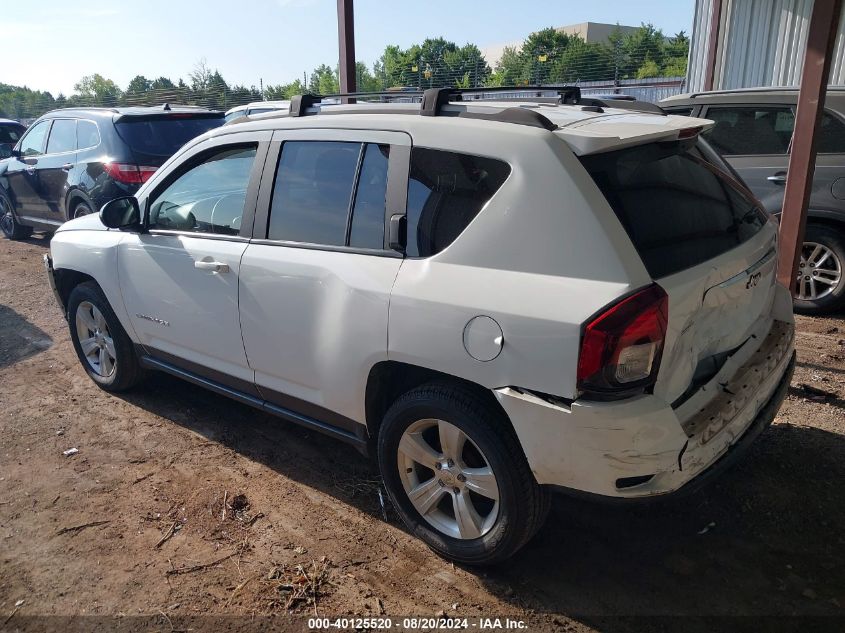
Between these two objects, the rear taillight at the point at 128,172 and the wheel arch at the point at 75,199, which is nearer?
the rear taillight at the point at 128,172

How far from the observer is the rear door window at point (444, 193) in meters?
2.54

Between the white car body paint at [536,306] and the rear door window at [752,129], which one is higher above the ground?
the rear door window at [752,129]

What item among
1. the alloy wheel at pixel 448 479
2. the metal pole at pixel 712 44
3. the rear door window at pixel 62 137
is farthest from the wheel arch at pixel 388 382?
the metal pole at pixel 712 44

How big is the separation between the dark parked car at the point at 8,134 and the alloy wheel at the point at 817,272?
1389 centimetres

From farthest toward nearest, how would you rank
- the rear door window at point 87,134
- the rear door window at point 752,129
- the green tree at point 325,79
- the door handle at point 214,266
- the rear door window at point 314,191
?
the green tree at point 325,79, the rear door window at point 87,134, the rear door window at point 752,129, the door handle at point 214,266, the rear door window at point 314,191

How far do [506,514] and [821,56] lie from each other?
3.61 m

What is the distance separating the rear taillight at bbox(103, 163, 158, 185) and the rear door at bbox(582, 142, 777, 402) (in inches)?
270

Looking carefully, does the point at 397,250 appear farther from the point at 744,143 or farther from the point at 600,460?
the point at 744,143

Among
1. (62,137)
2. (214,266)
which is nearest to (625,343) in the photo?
(214,266)

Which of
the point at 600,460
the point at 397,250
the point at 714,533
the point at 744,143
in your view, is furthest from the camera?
the point at 744,143

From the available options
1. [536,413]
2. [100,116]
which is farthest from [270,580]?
[100,116]

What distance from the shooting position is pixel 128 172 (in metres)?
7.86

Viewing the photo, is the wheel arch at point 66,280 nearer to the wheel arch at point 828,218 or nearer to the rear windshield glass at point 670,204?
the rear windshield glass at point 670,204

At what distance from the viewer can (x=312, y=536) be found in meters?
3.05
